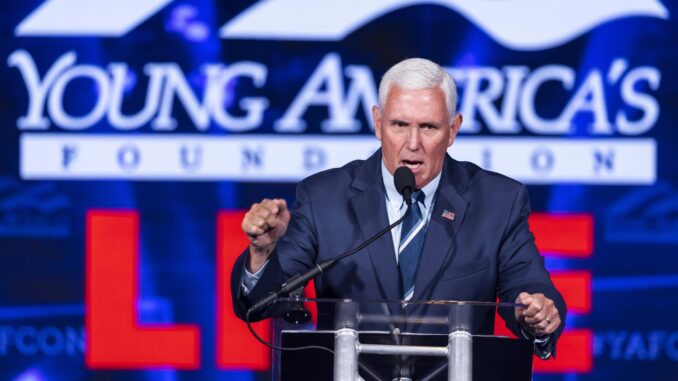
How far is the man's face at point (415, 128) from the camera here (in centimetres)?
253

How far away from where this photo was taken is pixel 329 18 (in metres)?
4.30

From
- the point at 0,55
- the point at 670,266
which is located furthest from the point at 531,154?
the point at 0,55

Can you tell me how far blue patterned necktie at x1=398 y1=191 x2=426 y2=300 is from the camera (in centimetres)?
255

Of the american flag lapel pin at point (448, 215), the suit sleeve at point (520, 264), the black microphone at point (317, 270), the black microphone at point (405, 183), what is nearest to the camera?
the black microphone at point (317, 270)

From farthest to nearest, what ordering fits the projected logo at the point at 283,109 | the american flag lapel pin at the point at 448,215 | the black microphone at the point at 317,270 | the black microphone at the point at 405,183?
the projected logo at the point at 283,109 < the american flag lapel pin at the point at 448,215 < the black microphone at the point at 405,183 < the black microphone at the point at 317,270

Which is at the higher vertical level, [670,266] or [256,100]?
[256,100]

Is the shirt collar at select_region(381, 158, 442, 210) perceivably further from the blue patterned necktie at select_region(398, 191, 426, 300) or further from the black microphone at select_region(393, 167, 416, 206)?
the black microphone at select_region(393, 167, 416, 206)

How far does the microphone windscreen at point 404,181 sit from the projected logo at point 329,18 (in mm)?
2089

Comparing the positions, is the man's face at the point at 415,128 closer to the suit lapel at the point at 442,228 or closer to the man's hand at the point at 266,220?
the suit lapel at the point at 442,228

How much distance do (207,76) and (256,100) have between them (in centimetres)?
21

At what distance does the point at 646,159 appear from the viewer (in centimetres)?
429

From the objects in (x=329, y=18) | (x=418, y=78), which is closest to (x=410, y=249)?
(x=418, y=78)

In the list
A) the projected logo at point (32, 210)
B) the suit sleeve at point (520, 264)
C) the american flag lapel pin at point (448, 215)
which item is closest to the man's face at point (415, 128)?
the american flag lapel pin at point (448, 215)

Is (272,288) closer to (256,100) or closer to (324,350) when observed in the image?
(324,350)
